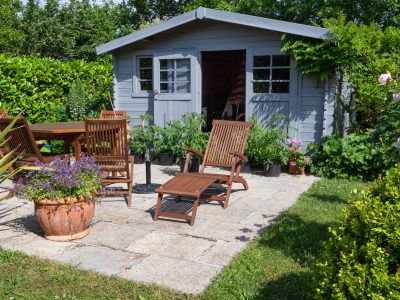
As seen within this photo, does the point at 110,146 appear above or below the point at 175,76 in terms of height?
below

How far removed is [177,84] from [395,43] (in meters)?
4.18

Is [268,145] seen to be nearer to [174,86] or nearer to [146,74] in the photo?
[174,86]

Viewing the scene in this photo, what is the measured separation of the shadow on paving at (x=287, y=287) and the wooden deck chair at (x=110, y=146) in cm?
264

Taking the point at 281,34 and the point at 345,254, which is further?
the point at 281,34

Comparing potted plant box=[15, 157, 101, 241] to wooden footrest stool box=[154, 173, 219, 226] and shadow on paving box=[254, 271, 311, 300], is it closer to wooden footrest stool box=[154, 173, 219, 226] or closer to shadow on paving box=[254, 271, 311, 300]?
wooden footrest stool box=[154, 173, 219, 226]

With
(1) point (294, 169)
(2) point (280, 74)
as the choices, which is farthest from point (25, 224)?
(2) point (280, 74)

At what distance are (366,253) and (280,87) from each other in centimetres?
621

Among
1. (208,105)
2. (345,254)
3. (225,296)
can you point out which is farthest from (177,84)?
(345,254)

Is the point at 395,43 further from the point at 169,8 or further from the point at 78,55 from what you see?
the point at 169,8

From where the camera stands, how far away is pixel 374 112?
→ 7.54 m

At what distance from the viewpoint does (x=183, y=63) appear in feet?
28.7

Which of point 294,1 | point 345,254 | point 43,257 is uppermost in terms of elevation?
point 294,1

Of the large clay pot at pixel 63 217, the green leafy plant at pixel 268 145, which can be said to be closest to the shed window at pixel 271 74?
the green leafy plant at pixel 268 145

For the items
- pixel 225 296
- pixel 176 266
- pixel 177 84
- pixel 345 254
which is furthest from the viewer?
pixel 177 84
